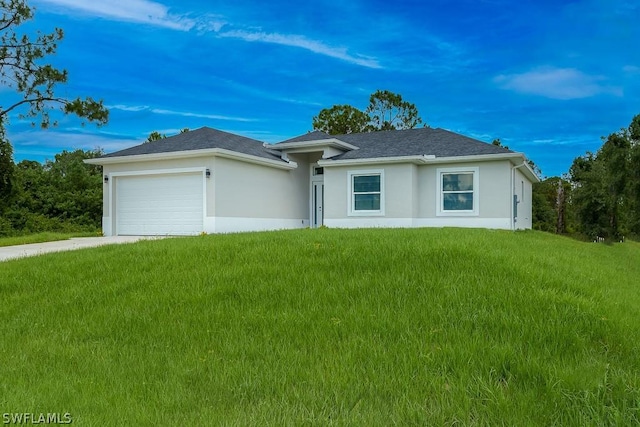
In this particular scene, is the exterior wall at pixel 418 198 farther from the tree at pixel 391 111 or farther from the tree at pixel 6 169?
the tree at pixel 391 111

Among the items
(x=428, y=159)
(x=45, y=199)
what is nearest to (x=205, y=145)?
(x=428, y=159)

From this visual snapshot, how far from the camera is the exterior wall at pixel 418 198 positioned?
1620 cm

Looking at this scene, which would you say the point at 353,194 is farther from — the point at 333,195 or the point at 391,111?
the point at 391,111

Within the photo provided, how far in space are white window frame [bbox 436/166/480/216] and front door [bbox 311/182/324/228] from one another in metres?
5.19

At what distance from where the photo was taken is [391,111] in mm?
38938

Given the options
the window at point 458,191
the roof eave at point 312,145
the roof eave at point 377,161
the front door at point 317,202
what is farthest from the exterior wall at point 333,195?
the front door at point 317,202

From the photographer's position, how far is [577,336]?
4.23 meters

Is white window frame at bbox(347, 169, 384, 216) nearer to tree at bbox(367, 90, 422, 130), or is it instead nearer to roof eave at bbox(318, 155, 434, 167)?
roof eave at bbox(318, 155, 434, 167)

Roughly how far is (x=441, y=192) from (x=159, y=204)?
32.6ft

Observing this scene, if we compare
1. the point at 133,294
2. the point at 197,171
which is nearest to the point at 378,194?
the point at 197,171

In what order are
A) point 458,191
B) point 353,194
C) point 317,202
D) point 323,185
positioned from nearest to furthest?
point 458,191, point 353,194, point 323,185, point 317,202

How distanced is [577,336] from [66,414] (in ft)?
13.2

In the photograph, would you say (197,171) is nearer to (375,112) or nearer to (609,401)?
(609,401)

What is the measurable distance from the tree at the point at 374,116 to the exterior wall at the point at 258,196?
1805 cm
